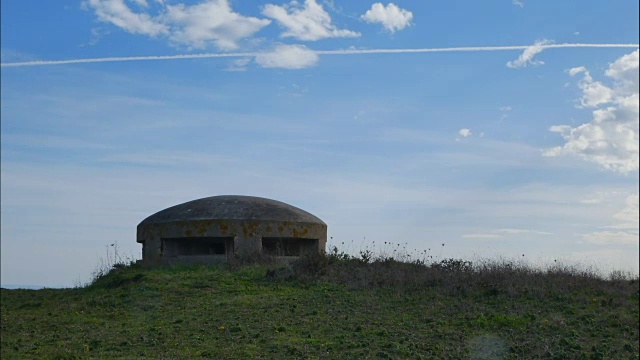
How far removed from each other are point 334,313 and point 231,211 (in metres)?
7.16

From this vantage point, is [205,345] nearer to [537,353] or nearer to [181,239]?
[537,353]

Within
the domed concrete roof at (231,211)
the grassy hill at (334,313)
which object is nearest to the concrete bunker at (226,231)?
the domed concrete roof at (231,211)

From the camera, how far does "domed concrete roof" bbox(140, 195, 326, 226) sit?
18797 mm

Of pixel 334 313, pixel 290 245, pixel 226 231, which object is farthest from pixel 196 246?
pixel 334 313

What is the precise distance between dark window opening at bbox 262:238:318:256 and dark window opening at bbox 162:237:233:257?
43.9 inches

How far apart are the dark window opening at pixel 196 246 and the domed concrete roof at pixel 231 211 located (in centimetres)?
76

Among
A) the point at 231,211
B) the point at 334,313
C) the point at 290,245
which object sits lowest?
the point at 334,313

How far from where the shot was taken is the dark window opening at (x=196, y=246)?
1927cm

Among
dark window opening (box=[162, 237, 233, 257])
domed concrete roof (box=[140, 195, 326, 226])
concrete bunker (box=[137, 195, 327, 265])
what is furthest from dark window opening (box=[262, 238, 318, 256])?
dark window opening (box=[162, 237, 233, 257])

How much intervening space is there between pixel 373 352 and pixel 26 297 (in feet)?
38.4

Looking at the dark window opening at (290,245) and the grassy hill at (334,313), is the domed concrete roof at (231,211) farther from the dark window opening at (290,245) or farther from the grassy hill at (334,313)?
the grassy hill at (334,313)

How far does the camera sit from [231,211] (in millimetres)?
18922

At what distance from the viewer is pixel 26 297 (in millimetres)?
18016

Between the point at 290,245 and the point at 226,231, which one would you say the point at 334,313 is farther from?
the point at 290,245
